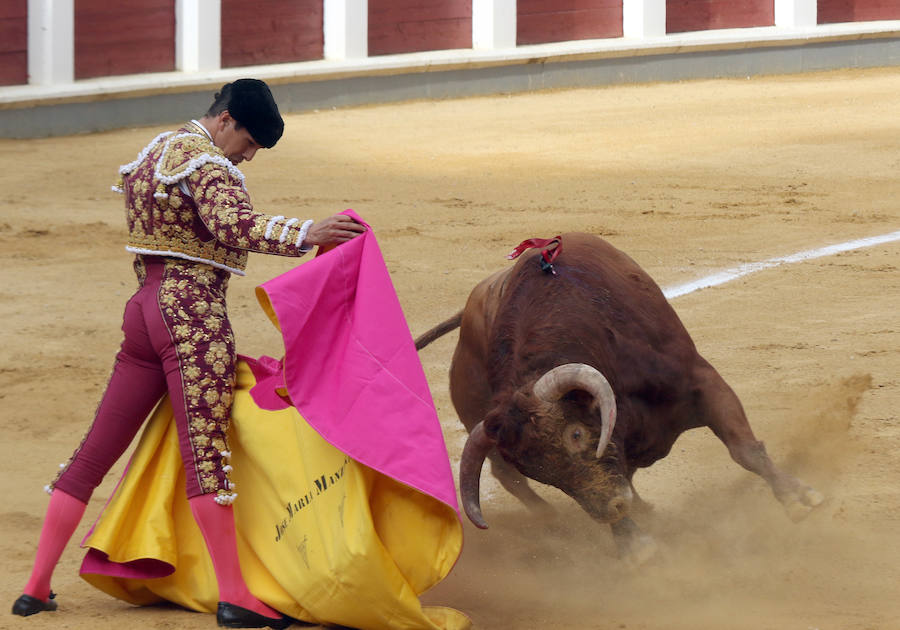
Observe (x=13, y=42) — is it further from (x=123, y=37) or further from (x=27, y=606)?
(x=27, y=606)

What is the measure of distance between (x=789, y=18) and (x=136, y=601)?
10.9 m

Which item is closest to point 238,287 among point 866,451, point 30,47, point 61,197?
point 61,197

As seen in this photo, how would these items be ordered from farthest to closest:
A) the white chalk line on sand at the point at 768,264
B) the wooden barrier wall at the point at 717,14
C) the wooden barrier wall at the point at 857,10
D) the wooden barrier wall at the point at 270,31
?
the wooden barrier wall at the point at 857,10 < the wooden barrier wall at the point at 717,14 < the wooden barrier wall at the point at 270,31 < the white chalk line on sand at the point at 768,264

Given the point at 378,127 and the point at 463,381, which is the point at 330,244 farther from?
the point at 378,127

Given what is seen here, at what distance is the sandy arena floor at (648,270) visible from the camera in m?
3.33

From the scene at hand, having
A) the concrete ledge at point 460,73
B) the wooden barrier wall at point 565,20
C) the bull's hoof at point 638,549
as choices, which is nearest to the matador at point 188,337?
the bull's hoof at point 638,549

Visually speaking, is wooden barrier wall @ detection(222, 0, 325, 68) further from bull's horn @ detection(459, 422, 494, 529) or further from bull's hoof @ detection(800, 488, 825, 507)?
bull's hoof @ detection(800, 488, 825, 507)

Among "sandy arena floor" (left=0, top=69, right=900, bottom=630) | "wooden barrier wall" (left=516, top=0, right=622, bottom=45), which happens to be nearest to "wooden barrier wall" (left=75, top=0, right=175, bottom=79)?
"sandy arena floor" (left=0, top=69, right=900, bottom=630)

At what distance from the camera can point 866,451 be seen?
409 cm

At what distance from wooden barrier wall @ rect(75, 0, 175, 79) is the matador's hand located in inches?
320

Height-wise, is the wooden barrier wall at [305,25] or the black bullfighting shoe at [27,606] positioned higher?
the wooden barrier wall at [305,25]

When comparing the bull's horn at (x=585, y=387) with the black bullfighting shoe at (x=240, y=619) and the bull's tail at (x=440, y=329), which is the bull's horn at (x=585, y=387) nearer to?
the black bullfighting shoe at (x=240, y=619)

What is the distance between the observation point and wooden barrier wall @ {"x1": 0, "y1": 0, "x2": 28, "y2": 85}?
32.8 feet

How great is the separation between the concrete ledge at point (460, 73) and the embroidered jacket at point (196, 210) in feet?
24.7
